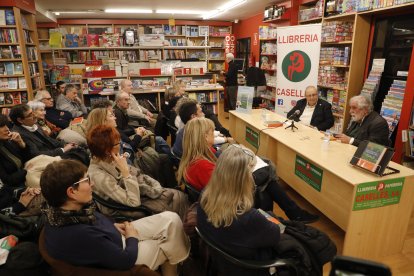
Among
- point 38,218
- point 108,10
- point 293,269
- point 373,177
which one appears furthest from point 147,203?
point 108,10

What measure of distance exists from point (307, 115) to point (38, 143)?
331 cm

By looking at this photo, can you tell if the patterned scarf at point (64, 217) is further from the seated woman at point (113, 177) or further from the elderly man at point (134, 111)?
the elderly man at point (134, 111)

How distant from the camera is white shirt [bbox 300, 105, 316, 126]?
12.7ft

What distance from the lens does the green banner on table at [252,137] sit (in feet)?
12.1

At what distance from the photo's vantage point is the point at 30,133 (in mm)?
2818

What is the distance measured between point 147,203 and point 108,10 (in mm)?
7501

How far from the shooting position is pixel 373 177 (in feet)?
6.66

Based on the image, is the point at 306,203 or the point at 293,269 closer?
the point at 293,269

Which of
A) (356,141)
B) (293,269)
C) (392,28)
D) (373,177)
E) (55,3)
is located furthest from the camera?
(55,3)

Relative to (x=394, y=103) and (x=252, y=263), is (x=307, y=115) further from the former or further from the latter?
(x=252, y=263)

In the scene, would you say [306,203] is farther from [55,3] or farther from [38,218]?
[55,3]

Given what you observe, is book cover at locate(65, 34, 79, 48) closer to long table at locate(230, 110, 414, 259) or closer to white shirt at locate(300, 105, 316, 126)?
white shirt at locate(300, 105, 316, 126)

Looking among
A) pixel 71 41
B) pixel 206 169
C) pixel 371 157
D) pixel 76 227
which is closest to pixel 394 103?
pixel 371 157

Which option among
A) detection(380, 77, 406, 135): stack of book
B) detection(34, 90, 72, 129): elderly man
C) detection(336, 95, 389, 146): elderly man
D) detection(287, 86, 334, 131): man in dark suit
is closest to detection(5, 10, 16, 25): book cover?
detection(34, 90, 72, 129): elderly man
